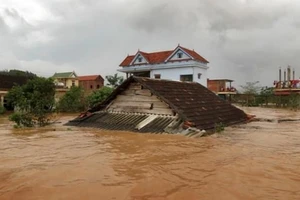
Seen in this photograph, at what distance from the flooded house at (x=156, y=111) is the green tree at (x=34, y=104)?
7.43 ft

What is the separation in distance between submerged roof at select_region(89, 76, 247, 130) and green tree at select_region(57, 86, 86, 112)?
12891 millimetres

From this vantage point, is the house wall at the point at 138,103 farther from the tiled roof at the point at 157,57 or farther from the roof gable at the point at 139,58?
the roof gable at the point at 139,58

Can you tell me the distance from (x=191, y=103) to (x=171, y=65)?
75.3 ft

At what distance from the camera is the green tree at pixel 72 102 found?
26219 mm

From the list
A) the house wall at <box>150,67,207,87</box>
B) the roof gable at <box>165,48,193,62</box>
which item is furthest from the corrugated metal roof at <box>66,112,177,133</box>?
the roof gable at <box>165,48,193,62</box>

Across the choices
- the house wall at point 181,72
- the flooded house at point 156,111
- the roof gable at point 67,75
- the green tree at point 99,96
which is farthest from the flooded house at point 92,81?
the flooded house at point 156,111

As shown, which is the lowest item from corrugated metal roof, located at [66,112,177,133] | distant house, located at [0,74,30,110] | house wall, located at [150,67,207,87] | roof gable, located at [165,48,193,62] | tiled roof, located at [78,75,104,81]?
corrugated metal roof, located at [66,112,177,133]

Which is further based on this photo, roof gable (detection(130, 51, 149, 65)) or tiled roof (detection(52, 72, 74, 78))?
tiled roof (detection(52, 72, 74, 78))

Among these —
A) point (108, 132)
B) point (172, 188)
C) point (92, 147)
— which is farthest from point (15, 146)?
point (172, 188)

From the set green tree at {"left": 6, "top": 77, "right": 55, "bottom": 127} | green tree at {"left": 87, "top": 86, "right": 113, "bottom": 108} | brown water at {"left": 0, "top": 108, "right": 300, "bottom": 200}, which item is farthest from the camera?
green tree at {"left": 87, "top": 86, "right": 113, "bottom": 108}

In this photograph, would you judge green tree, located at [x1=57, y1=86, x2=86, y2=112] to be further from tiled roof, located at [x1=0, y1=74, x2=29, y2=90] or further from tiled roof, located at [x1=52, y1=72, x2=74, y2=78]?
tiled roof, located at [x1=52, y1=72, x2=74, y2=78]

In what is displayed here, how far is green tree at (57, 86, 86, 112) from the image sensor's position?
86.0ft

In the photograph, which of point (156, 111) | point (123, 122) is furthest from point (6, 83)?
point (156, 111)

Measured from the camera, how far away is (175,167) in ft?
21.9
